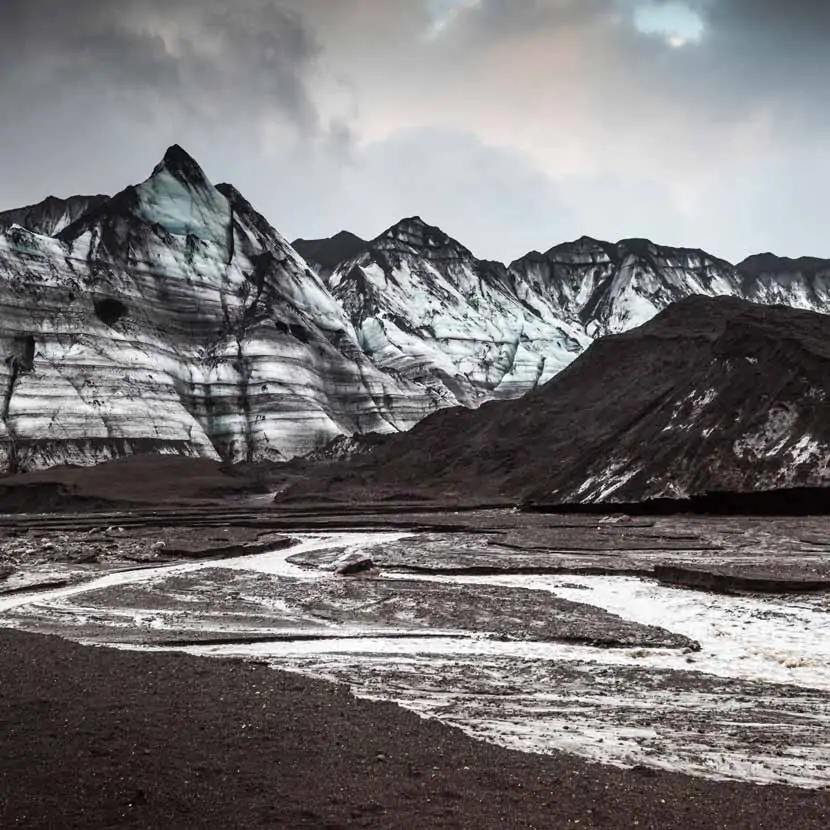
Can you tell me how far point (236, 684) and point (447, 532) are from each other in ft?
101

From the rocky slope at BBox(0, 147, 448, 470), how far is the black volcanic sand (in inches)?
3569

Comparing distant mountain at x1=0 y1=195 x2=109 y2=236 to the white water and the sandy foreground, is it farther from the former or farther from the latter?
the white water

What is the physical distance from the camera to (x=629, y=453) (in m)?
57.2

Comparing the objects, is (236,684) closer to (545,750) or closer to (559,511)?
(545,750)

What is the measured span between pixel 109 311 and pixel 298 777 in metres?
114

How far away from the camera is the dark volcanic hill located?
50438mm

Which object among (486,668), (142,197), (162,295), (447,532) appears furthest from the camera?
(142,197)

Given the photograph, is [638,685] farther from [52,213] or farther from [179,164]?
[52,213]

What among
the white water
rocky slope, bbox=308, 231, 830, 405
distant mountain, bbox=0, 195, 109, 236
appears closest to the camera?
the white water

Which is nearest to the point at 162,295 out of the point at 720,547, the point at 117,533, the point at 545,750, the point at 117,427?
the point at 117,427

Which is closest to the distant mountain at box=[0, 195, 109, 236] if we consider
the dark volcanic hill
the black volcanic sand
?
the dark volcanic hill

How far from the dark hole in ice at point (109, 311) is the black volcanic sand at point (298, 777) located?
4271 inches

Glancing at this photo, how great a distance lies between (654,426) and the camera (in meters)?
58.4

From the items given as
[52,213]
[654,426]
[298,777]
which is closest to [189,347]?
[654,426]
